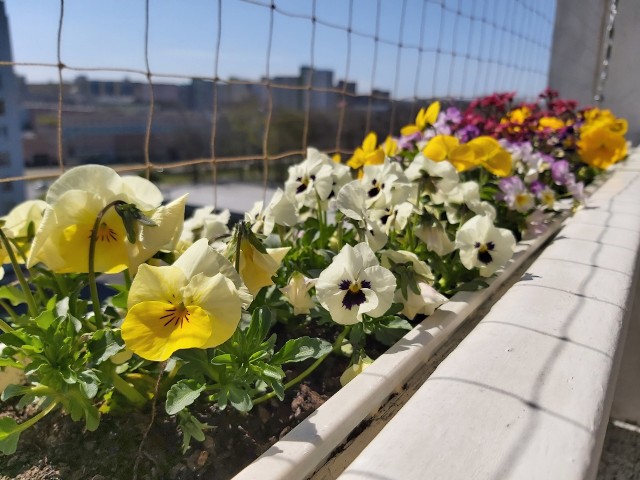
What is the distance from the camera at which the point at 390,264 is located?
86 centimetres

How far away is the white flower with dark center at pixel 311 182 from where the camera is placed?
0.96m

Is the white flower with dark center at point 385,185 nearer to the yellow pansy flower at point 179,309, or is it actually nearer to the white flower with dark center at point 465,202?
the white flower with dark center at point 465,202

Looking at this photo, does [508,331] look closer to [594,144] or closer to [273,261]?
[273,261]

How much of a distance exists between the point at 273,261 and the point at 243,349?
0.10 metres

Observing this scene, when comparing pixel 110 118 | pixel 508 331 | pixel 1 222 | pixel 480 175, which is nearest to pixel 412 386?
pixel 508 331

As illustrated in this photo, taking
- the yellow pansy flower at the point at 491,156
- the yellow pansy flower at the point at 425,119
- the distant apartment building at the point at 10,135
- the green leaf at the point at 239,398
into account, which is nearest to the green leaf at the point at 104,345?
the green leaf at the point at 239,398

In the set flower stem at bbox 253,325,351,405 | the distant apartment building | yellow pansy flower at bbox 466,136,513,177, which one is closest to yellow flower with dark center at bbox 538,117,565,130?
yellow pansy flower at bbox 466,136,513,177

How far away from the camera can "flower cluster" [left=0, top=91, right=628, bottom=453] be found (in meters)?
0.56

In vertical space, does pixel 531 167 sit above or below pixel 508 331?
above

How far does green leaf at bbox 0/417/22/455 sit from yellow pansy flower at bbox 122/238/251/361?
6.2 inches

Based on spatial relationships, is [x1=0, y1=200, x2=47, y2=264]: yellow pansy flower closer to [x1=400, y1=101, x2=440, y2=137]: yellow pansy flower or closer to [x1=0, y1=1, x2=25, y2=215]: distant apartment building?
[x1=400, y1=101, x2=440, y2=137]: yellow pansy flower

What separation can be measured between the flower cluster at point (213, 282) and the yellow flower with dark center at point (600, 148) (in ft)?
3.30

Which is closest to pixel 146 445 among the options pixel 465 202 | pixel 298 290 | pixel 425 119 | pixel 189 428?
pixel 189 428

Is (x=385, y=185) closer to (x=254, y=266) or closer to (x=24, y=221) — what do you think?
(x=254, y=266)
